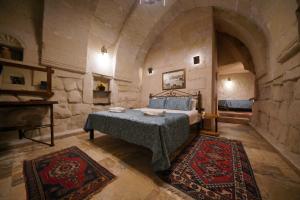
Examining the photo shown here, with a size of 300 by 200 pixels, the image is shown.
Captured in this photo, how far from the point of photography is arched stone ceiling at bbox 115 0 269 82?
312 cm

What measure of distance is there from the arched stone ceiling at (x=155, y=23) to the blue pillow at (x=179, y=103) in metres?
2.14

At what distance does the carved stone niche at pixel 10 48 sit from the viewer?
235cm

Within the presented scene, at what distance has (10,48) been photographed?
8.23 feet

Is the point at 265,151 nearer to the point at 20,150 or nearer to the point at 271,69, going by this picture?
the point at 271,69

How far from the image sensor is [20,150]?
2.20 metres

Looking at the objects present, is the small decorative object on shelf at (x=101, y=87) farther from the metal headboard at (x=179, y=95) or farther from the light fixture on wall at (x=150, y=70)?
the light fixture on wall at (x=150, y=70)

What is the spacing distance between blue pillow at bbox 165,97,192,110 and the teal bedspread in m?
1.25

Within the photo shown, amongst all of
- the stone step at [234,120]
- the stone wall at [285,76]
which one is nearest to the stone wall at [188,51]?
the stone wall at [285,76]

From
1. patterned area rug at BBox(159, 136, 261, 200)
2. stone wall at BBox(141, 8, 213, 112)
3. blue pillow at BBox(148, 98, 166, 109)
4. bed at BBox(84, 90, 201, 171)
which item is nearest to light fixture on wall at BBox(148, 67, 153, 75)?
stone wall at BBox(141, 8, 213, 112)

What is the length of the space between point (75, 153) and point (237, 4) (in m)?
5.25

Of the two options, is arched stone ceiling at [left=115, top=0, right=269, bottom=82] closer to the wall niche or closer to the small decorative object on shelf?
the wall niche

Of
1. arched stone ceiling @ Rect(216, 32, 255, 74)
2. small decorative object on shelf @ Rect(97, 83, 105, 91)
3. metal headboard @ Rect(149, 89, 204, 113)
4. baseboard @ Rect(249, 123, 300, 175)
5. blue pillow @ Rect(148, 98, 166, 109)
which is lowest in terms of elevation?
baseboard @ Rect(249, 123, 300, 175)

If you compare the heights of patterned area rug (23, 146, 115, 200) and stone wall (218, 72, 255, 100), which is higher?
stone wall (218, 72, 255, 100)

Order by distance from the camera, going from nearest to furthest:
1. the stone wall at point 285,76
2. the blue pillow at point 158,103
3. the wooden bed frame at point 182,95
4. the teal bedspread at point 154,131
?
the teal bedspread at point 154,131, the stone wall at point 285,76, the wooden bed frame at point 182,95, the blue pillow at point 158,103
